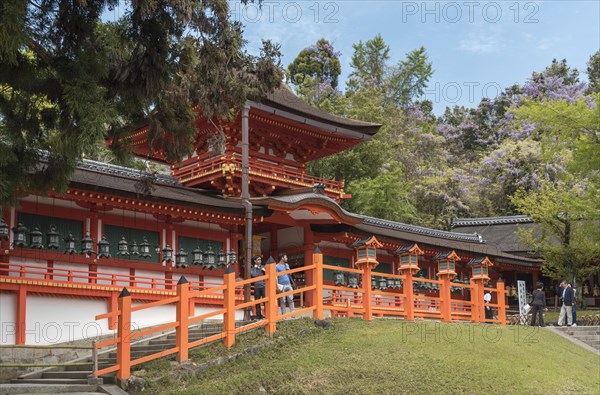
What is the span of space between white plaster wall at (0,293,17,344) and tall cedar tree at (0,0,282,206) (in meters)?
5.06

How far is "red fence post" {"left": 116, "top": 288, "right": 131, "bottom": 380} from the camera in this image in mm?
14445

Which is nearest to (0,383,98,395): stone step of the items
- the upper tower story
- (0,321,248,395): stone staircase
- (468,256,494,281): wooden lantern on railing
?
(0,321,248,395): stone staircase

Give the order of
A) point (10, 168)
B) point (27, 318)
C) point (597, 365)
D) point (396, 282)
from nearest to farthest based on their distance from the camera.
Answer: point (10, 168)
point (597, 365)
point (27, 318)
point (396, 282)

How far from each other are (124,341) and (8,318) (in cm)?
516

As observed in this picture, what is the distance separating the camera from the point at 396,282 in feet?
96.7

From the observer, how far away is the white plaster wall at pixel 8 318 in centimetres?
1805

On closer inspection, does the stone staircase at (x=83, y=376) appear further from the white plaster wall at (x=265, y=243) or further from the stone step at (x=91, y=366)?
A: the white plaster wall at (x=265, y=243)

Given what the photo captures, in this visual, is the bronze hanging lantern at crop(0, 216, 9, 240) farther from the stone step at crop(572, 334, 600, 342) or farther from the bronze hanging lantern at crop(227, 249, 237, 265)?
the stone step at crop(572, 334, 600, 342)

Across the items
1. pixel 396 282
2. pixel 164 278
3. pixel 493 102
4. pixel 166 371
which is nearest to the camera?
pixel 166 371

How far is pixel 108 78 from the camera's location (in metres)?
13.7

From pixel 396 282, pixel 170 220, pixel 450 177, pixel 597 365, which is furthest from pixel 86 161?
pixel 450 177

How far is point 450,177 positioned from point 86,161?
28526 millimetres

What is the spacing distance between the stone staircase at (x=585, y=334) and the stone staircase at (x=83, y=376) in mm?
9712

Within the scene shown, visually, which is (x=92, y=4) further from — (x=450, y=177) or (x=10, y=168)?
(x=450, y=177)
